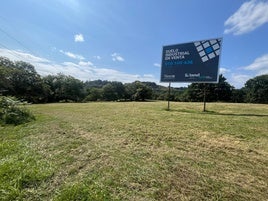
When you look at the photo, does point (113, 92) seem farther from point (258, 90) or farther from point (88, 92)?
point (258, 90)

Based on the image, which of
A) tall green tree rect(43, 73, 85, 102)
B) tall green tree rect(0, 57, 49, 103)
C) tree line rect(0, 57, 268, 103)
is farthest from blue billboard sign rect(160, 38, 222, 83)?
tall green tree rect(43, 73, 85, 102)

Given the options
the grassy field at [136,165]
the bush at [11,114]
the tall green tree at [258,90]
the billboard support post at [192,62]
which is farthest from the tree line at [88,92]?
the grassy field at [136,165]

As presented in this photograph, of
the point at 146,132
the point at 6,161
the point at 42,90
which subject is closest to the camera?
the point at 6,161

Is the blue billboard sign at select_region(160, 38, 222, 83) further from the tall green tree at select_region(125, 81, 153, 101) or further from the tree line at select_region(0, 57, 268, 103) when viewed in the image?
the tall green tree at select_region(125, 81, 153, 101)

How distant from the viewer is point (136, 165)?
3.61 m

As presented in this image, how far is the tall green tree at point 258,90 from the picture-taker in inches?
1986

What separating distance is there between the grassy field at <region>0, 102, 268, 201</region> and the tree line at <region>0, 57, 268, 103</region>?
3617cm

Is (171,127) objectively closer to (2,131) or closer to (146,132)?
(146,132)

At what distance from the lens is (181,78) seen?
12.6m

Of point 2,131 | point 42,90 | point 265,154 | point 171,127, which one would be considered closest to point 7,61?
point 42,90

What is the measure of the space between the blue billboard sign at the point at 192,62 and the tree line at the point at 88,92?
2808cm

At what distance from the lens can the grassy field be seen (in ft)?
9.05

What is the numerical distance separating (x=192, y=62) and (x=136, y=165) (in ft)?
32.2

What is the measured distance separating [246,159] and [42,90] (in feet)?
166
